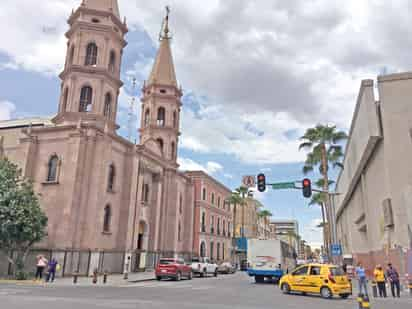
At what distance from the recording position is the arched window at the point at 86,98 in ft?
104

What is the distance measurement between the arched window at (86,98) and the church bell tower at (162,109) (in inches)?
512

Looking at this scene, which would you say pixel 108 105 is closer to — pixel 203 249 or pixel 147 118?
pixel 147 118

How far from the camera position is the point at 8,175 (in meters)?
25.0

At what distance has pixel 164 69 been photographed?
4838 cm

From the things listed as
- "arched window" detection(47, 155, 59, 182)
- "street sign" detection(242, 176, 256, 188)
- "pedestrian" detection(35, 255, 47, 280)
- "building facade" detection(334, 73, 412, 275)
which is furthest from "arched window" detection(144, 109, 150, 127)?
"building facade" detection(334, 73, 412, 275)

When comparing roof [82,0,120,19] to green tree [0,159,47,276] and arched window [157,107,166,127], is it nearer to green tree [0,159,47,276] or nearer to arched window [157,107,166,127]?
arched window [157,107,166,127]

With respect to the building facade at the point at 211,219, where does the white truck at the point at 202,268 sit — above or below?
below

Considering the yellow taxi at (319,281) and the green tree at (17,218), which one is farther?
the green tree at (17,218)

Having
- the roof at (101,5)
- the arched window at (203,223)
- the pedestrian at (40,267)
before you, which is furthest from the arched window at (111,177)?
the arched window at (203,223)

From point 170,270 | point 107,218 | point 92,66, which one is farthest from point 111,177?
point 92,66

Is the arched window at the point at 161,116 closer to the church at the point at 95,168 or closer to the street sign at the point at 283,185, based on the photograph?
the church at the point at 95,168

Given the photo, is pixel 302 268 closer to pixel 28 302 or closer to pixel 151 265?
pixel 28 302

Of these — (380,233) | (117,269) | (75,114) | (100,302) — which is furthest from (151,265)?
(100,302)

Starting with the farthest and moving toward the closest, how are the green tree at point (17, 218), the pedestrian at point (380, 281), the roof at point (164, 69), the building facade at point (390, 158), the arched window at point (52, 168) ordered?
the roof at point (164, 69)
the arched window at point (52, 168)
the green tree at point (17, 218)
the building facade at point (390, 158)
the pedestrian at point (380, 281)
